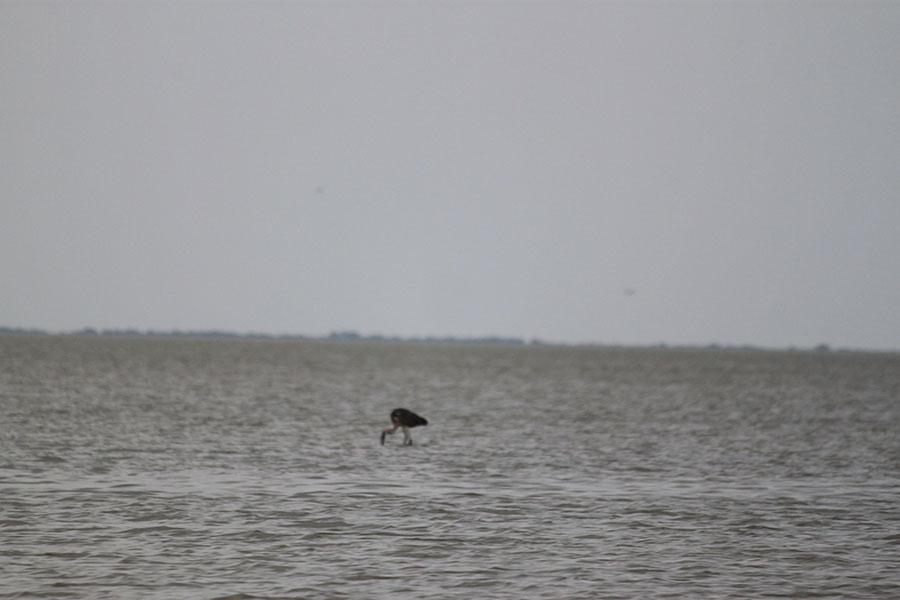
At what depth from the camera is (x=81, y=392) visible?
190ft

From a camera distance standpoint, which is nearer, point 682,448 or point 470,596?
point 470,596

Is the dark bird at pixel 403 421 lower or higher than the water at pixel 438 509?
higher

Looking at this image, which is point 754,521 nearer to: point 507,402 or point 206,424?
point 206,424

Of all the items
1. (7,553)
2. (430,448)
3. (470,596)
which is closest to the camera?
(470,596)

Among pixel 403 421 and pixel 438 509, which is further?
pixel 403 421

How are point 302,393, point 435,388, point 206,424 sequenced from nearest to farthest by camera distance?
point 206,424
point 302,393
point 435,388

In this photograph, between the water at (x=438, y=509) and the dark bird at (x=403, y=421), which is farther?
the dark bird at (x=403, y=421)

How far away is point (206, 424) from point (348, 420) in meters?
6.07

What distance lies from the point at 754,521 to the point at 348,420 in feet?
82.8

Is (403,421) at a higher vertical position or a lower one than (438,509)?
higher

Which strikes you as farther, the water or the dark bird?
the dark bird

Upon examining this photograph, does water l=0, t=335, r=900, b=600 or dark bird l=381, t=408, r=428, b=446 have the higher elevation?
dark bird l=381, t=408, r=428, b=446

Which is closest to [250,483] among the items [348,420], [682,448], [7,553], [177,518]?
[177,518]

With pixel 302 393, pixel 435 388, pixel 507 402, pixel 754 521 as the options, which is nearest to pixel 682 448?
pixel 754 521
